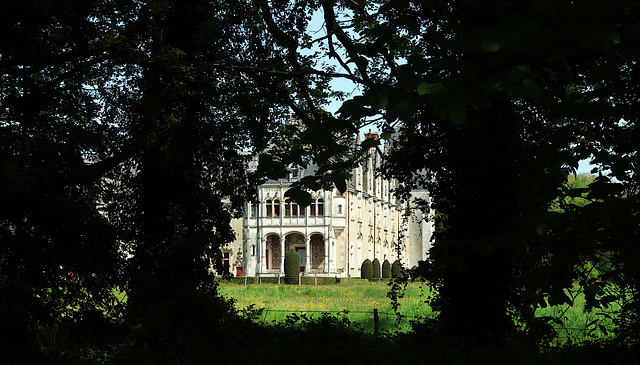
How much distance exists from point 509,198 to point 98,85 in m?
8.21

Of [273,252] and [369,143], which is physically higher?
[273,252]

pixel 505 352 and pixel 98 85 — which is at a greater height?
pixel 98 85

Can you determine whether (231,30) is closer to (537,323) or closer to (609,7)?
(537,323)

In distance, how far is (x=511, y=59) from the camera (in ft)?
11.3

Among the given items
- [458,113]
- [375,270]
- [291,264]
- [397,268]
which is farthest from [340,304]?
[375,270]

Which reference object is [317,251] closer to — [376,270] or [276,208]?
[276,208]

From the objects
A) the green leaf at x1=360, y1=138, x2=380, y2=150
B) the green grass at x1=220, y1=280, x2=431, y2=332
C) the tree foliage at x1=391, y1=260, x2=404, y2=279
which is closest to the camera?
the green leaf at x1=360, y1=138, x2=380, y2=150

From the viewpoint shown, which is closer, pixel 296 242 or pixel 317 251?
pixel 317 251

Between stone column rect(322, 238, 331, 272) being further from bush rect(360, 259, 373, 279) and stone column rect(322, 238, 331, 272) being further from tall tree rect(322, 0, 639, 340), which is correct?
tall tree rect(322, 0, 639, 340)

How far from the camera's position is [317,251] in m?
59.7

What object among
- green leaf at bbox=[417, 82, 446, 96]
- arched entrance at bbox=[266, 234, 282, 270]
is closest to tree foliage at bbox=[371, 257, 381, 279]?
arched entrance at bbox=[266, 234, 282, 270]

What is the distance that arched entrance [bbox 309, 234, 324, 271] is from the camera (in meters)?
59.1

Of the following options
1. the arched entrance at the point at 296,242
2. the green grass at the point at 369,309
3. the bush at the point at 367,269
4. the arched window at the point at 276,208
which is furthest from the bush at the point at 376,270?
the green grass at the point at 369,309

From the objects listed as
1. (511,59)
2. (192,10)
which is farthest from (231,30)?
(511,59)
